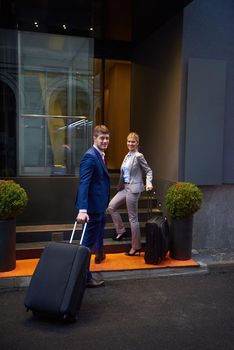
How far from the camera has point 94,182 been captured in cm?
453

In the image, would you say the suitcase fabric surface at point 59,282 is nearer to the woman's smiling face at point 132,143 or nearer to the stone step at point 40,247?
the stone step at point 40,247

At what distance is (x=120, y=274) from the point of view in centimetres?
517

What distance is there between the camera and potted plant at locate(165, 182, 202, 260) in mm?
5508

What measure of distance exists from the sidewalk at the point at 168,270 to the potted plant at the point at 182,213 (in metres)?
0.22

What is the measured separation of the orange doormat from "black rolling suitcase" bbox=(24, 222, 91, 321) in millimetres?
1324

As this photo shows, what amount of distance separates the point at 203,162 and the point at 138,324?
10.4ft

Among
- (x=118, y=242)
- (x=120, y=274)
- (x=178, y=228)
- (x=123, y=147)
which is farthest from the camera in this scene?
(x=123, y=147)

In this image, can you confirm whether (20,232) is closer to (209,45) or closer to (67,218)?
(67,218)

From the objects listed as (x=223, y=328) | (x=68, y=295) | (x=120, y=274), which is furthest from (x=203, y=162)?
(x=68, y=295)

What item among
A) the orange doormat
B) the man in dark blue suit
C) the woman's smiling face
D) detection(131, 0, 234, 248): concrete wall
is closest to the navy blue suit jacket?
the man in dark blue suit

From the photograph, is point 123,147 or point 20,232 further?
point 123,147

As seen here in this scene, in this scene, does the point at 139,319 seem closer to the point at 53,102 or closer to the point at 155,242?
the point at 155,242

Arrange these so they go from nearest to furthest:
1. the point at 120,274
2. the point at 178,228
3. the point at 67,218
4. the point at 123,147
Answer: the point at 120,274
the point at 178,228
the point at 67,218
the point at 123,147

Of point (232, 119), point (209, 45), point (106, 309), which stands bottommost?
point (106, 309)
